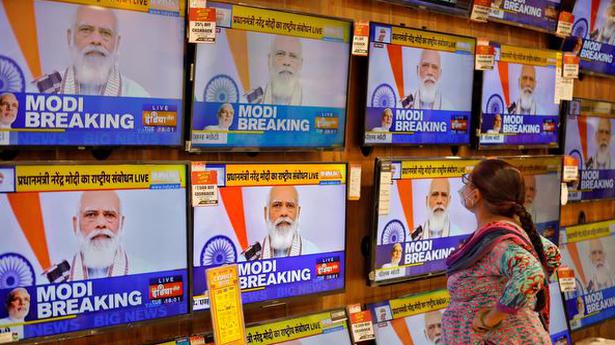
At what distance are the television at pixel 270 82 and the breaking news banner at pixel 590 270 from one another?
7.03ft

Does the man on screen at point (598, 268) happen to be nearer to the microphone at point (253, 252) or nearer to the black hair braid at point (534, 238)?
the black hair braid at point (534, 238)

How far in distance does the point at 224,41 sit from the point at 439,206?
144 cm

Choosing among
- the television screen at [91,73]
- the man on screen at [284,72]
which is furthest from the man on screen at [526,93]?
the television screen at [91,73]

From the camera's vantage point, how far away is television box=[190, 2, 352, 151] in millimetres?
2609

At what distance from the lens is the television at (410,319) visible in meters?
3.30

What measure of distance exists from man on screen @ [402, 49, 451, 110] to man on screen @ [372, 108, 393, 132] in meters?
0.11

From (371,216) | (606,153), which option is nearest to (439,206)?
(371,216)

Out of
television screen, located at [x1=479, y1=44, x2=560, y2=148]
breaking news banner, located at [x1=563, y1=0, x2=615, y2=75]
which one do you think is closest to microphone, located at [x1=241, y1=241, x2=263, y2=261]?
television screen, located at [x1=479, y1=44, x2=560, y2=148]

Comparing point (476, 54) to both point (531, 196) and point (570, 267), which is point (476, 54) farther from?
point (570, 267)

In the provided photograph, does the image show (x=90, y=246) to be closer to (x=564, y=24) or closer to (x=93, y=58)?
(x=93, y=58)

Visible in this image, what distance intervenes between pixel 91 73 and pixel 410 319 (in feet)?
6.42

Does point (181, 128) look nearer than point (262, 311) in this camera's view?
Yes

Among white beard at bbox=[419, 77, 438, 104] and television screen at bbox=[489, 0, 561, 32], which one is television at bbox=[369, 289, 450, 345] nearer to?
white beard at bbox=[419, 77, 438, 104]

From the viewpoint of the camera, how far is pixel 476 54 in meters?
3.58
